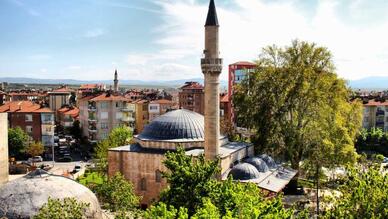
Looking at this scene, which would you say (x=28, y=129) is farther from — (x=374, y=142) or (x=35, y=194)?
(x=374, y=142)

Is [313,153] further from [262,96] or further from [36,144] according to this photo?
[36,144]

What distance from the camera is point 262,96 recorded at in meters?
32.9

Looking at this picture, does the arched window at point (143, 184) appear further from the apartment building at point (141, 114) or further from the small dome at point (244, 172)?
the apartment building at point (141, 114)

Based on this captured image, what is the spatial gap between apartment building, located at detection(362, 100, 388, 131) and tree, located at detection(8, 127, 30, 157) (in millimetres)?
44192

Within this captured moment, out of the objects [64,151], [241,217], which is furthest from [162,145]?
[64,151]

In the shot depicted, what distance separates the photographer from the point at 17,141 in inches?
1715

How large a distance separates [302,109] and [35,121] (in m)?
30.8

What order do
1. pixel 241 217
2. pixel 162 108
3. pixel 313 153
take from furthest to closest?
pixel 162 108, pixel 313 153, pixel 241 217

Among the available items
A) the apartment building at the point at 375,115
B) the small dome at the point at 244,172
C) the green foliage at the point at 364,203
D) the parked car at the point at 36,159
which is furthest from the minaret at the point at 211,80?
the apartment building at the point at 375,115

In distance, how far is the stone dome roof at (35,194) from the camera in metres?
16.8

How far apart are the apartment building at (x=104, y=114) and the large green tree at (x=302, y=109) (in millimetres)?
21759

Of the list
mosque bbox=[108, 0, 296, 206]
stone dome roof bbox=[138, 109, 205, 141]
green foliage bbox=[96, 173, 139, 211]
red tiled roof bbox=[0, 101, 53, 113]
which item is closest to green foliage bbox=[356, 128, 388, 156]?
mosque bbox=[108, 0, 296, 206]

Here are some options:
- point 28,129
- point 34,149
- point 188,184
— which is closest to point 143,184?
point 188,184

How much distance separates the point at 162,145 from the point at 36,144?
897 inches
